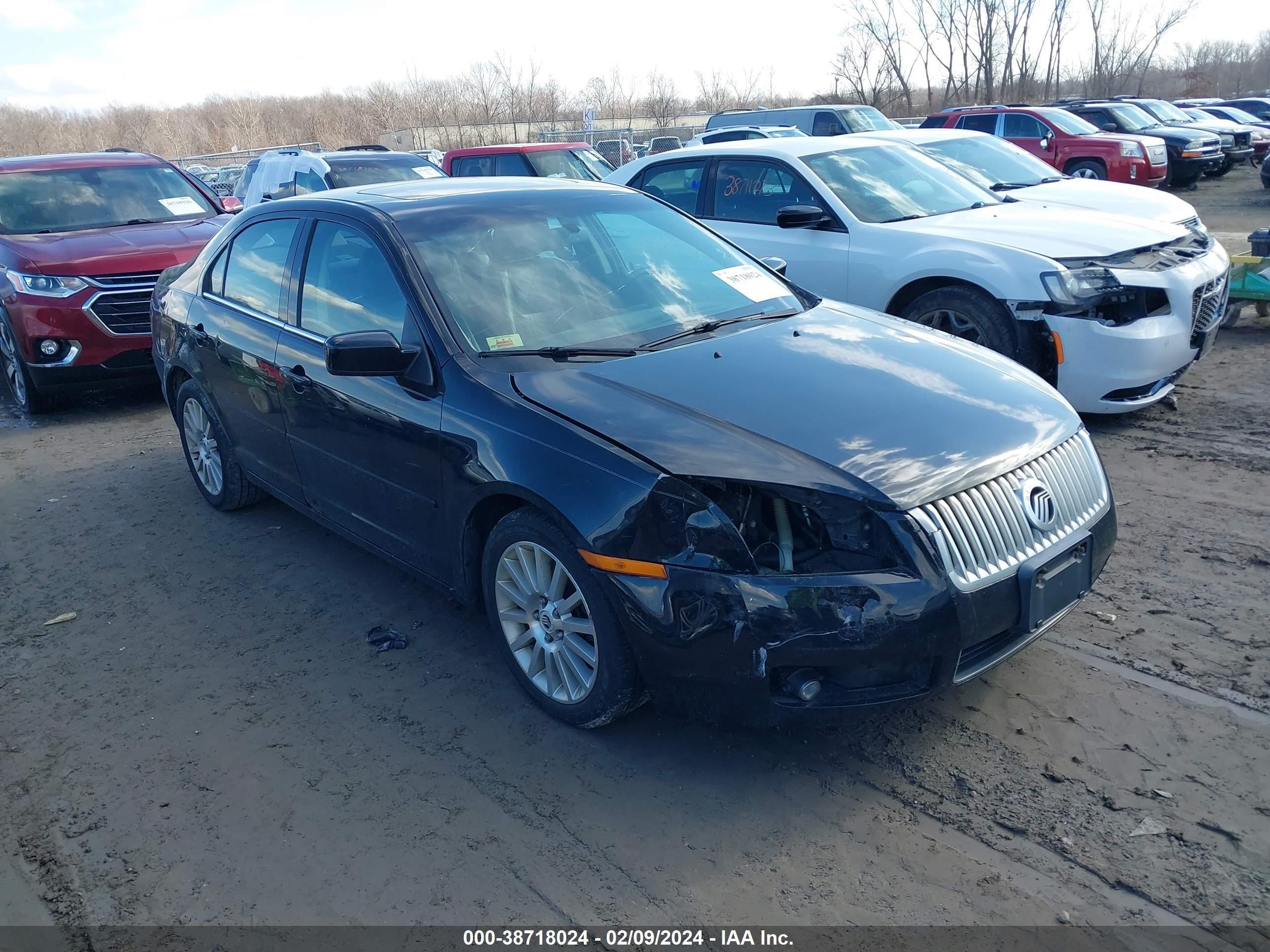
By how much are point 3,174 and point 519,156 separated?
6.88m

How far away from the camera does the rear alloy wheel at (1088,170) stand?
1778 cm

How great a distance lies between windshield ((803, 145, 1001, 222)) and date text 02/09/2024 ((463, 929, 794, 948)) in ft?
17.6

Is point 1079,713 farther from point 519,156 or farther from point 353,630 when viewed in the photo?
point 519,156

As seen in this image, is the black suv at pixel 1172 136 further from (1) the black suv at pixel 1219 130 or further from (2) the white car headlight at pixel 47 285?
(2) the white car headlight at pixel 47 285

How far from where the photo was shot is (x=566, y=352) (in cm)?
363

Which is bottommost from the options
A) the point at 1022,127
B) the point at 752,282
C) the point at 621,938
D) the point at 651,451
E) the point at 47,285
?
the point at 621,938

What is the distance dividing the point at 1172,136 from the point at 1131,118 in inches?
37.2

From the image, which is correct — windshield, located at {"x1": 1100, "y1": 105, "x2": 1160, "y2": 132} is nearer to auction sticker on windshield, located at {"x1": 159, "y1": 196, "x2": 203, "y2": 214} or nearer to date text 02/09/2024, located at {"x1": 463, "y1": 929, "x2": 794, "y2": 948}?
auction sticker on windshield, located at {"x1": 159, "y1": 196, "x2": 203, "y2": 214}

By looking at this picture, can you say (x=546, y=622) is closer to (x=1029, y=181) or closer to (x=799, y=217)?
Result: (x=799, y=217)

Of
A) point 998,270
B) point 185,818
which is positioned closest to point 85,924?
point 185,818

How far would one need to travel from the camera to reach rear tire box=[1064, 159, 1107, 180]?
700 inches

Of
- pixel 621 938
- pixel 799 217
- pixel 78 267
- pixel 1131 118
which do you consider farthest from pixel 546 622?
pixel 1131 118

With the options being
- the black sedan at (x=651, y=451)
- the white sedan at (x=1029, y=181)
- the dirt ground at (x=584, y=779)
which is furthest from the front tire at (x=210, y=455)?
the white sedan at (x=1029, y=181)

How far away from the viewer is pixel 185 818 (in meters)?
3.08
